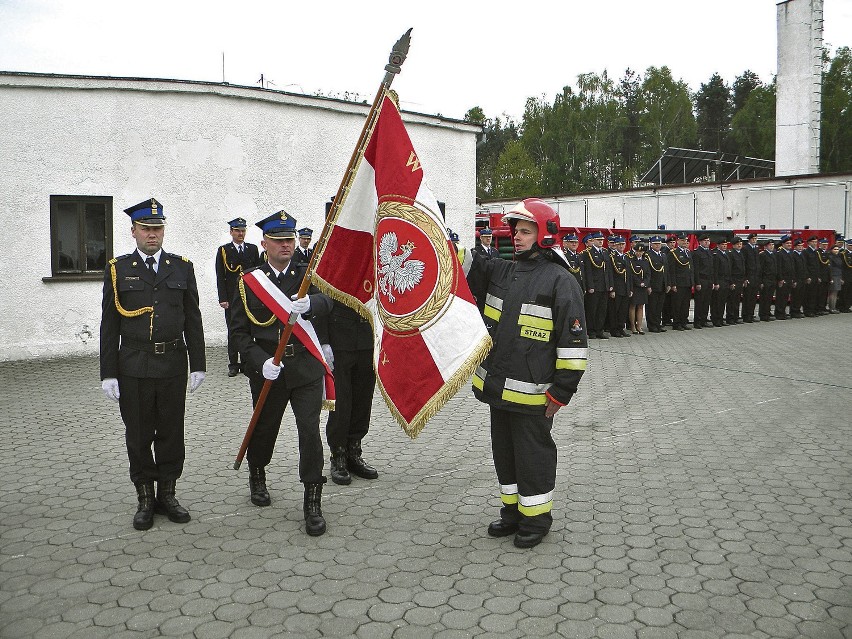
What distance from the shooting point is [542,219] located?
4.50 metres

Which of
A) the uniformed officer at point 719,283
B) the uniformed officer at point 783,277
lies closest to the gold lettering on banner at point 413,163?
the uniformed officer at point 719,283

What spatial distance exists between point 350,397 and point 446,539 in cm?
156

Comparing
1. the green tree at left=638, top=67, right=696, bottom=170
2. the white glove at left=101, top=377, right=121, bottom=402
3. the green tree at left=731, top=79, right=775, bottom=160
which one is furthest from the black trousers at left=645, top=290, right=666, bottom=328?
the green tree at left=731, top=79, right=775, bottom=160

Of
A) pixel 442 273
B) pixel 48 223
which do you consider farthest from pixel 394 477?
pixel 48 223

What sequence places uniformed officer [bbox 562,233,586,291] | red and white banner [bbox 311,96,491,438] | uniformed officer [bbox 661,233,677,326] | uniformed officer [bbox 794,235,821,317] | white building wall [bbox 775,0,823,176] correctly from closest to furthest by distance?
red and white banner [bbox 311,96,491,438] → uniformed officer [bbox 562,233,586,291] → uniformed officer [bbox 661,233,677,326] → uniformed officer [bbox 794,235,821,317] → white building wall [bbox 775,0,823,176]

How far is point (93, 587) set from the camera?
3.99 m

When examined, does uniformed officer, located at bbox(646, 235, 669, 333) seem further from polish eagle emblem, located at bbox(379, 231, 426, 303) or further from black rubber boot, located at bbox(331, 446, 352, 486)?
polish eagle emblem, located at bbox(379, 231, 426, 303)

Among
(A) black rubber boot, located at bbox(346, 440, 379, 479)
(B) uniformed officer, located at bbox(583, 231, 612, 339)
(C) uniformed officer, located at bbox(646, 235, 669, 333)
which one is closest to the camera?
(A) black rubber boot, located at bbox(346, 440, 379, 479)

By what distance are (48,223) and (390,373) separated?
9.08 meters

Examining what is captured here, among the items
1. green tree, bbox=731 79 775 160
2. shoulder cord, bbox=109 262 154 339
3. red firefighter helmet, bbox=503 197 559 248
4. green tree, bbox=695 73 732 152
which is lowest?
shoulder cord, bbox=109 262 154 339

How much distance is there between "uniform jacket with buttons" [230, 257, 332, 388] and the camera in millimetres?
4922

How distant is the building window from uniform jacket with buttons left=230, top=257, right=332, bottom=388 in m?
7.97

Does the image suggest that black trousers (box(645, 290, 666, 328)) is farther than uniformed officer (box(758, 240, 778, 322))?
No

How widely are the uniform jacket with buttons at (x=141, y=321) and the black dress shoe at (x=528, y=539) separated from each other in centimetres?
246
